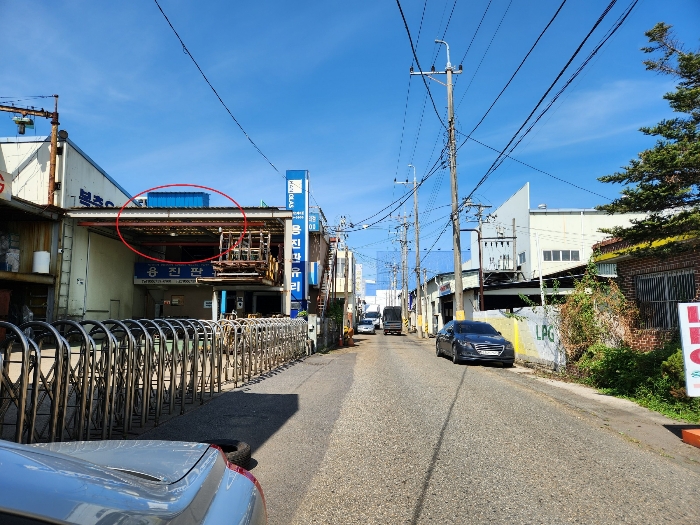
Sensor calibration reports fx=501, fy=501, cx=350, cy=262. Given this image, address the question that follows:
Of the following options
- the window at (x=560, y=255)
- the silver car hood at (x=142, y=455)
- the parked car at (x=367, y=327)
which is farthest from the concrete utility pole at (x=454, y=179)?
the parked car at (x=367, y=327)

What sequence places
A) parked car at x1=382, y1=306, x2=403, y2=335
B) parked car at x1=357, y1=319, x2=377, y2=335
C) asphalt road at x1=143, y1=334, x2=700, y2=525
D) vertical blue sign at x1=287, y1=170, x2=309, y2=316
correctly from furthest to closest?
1. parked car at x1=357, y1=319, x2=377, y2=335
2. parked car at x1=382, y1=306, x2=403, y2=335
3. vertical blue sign at x1=287, y1=170, x2=309, y2=316
4. asphalt road at x1=143, y1=334, x2=700, y2=525

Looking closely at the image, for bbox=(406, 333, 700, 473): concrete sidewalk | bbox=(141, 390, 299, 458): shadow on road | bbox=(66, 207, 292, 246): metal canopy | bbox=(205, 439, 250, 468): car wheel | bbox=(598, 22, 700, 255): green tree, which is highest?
bbox=(66, 207, 292, 246): metal canopy

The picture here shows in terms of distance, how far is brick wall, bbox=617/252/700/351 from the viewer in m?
10.3

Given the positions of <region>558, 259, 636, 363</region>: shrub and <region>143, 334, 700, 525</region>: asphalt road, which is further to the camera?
<region>558, 259, 636, 363</region>: shrub

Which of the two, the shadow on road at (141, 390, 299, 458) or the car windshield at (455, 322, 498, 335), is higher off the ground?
the car windshield at (455, 322, 498, 335)

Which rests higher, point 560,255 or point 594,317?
point 560,255

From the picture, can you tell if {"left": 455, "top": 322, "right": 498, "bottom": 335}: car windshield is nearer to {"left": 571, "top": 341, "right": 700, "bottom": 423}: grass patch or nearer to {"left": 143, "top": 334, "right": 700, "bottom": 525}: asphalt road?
{"left": 571, "top": 341, "right": 700, "bottom": 423}: grass patch

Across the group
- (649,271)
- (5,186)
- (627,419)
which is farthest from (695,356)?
(5,186)

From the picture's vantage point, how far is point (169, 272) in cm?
2822

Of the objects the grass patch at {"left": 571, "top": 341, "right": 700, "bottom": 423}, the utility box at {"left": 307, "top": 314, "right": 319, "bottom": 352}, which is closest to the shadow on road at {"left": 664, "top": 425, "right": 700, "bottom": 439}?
the grass patch at {"left": 571, "top": 341, "right": 700, "bottom": 423}

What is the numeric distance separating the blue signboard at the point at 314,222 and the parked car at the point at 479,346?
43.0ft

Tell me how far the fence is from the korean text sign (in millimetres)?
7076

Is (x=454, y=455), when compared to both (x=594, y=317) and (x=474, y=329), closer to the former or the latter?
(x=594, y=317)

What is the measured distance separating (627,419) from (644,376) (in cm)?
250
